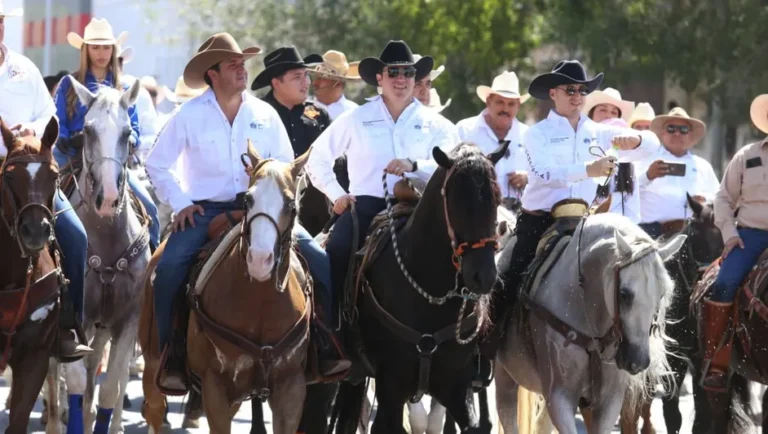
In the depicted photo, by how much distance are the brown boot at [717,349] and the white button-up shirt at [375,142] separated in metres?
2.35

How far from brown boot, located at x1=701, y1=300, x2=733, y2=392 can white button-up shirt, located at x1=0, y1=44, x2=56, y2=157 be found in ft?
16.6

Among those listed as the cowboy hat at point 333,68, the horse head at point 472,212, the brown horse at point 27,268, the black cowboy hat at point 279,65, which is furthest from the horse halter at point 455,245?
the cowboy hat at point 333,68

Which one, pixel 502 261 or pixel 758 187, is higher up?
pixel 758 187

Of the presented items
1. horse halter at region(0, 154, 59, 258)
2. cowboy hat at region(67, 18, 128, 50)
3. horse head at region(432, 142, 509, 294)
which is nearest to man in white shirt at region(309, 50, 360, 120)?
cowboy hat at region(67, 18, 128, 50)

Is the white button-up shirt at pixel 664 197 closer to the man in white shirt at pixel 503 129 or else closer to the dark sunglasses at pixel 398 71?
the man in white shirt at pixel 503 129

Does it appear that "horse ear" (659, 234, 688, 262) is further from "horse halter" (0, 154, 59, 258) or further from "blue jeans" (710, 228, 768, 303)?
"horse halter" (0, 154, 59, 258)

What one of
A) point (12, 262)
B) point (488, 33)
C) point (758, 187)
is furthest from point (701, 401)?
point (488, 33)

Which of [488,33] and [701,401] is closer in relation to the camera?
[701,401]

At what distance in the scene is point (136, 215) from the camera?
491 inches

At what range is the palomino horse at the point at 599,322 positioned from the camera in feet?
32.0

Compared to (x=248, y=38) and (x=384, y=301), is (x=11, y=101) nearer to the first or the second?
(x=384, y=301)

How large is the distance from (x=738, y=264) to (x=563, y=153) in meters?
1.57

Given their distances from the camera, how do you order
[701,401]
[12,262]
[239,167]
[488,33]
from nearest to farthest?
[12,262] < [239,167] < [701,401] < [488,33]

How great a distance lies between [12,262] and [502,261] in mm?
3645
